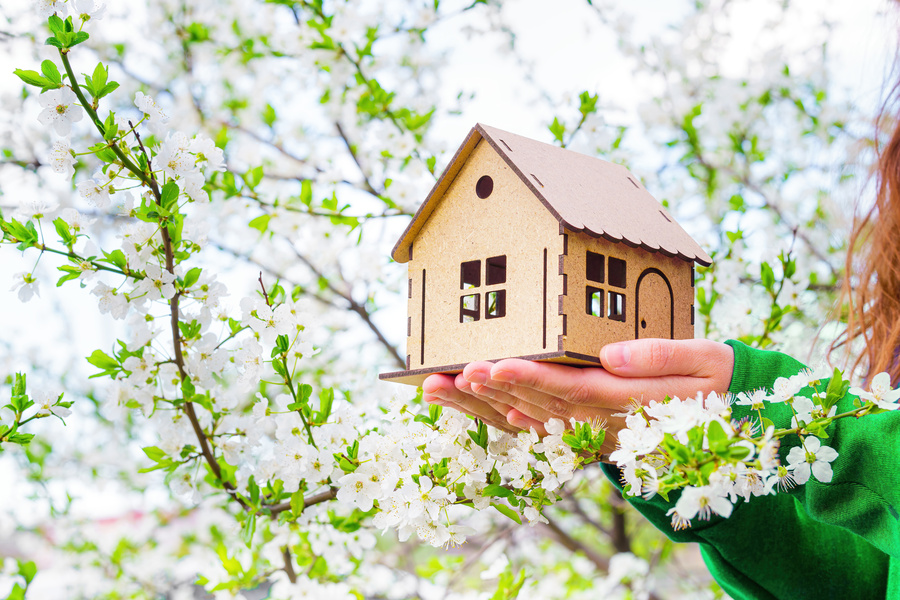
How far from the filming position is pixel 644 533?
16.0ft

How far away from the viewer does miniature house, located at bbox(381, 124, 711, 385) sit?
3.56 ft

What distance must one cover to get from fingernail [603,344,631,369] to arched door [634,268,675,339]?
197mm

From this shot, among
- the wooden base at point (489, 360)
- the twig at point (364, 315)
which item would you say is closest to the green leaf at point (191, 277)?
the wooden base at point (489, 360)

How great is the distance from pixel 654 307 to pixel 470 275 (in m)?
0.31

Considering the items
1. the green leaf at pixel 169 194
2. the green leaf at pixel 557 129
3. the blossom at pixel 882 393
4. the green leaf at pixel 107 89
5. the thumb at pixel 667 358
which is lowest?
the blossom at pixel 882 393

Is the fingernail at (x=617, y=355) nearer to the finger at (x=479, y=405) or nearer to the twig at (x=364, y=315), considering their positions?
the finger at (x=479, y=405)

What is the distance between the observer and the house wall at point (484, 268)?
3.59 ft

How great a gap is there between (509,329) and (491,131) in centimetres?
35

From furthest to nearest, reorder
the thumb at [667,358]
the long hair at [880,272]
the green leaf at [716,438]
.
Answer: the long hair at [880,272] < the thumb at [667,358] < the green leaf at [716,438]

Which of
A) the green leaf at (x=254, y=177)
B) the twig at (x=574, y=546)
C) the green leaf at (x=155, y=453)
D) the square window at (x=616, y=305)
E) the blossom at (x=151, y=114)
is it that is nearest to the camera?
the blossom at (x=151, y=114)

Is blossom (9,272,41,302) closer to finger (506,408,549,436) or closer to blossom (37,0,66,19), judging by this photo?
blossom (37,0,66,19)

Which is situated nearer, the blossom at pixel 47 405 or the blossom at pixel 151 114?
the blossom at pixel 151 114

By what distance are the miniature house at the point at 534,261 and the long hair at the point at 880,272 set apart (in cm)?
47

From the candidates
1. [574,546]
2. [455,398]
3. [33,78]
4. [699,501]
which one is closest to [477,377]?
[455,398]
